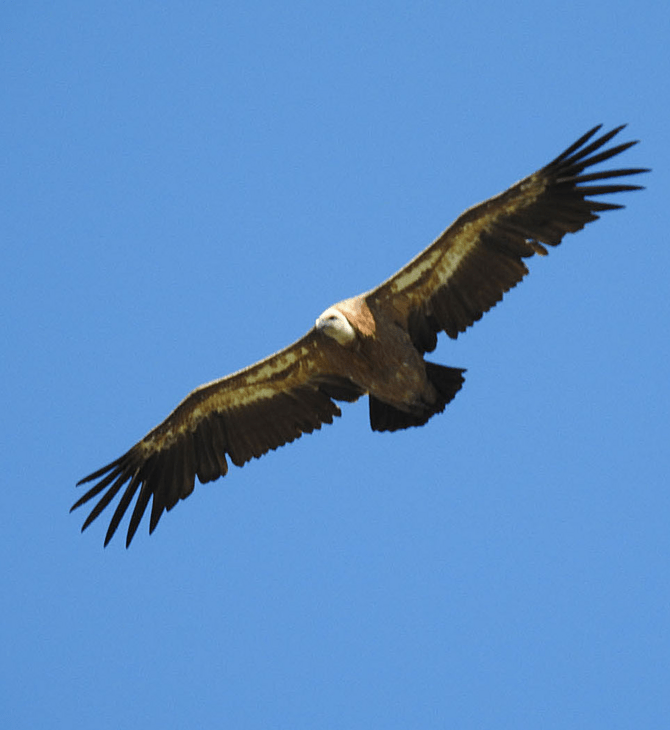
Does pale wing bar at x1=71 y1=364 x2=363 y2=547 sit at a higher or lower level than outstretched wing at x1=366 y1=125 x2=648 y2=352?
higher

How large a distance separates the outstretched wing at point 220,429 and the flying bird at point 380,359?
11 millimetres

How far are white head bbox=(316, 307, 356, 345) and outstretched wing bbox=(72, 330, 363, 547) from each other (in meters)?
0.83

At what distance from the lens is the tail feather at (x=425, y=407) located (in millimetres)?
12445

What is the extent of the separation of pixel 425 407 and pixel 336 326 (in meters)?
1.27

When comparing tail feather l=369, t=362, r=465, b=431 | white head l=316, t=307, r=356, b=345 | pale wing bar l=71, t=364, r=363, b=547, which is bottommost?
tail feather l=369, t=362, r=465, b=431

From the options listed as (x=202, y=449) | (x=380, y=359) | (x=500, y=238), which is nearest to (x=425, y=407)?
(x=380, y=359)

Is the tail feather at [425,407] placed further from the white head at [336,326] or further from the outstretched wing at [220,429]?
the white head at [336,326]

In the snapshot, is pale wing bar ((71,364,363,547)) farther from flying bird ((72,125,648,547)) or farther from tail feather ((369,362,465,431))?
tail feather ((369,362,465,431))

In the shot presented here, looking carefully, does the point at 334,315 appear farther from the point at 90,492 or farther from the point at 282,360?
the point at 90,492

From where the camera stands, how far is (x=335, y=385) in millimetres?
13047

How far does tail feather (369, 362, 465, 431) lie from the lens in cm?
1245

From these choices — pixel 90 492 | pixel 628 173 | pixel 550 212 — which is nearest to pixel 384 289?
pixel 550 212

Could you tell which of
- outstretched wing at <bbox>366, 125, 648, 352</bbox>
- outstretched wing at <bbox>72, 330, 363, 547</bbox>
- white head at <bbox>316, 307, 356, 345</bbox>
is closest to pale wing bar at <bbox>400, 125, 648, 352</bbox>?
outstretched wing at <bbox>366, 125, 648, 352</bbox>

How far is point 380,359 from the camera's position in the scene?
40.8ft
